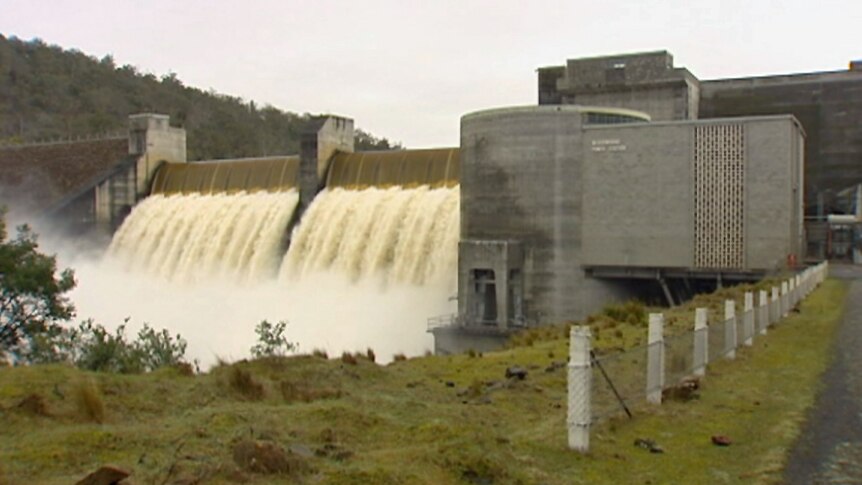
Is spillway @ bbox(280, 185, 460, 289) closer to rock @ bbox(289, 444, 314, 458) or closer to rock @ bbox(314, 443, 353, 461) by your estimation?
rock @ bbox(314, 443, 353, 461)

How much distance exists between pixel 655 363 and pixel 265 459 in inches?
229

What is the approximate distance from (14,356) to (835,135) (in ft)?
132

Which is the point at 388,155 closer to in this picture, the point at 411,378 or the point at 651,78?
the point at 651,78

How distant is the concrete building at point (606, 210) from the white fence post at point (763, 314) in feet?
47.6

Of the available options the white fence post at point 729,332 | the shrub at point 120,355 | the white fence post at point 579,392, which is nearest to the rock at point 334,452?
the white fence post at point 579,392

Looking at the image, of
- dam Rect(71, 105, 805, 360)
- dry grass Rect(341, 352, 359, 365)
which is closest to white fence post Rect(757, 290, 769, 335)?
dry grass Rect(341, 352, 359, 365)

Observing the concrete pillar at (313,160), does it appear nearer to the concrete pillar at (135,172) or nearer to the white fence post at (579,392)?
the concrete pillar at (135,172)

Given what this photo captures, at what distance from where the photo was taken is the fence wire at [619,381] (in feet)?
32.6

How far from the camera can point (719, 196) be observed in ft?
111

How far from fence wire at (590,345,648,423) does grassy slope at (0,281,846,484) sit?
0.70ft

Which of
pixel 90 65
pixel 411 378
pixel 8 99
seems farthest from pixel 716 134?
pixel 90 65

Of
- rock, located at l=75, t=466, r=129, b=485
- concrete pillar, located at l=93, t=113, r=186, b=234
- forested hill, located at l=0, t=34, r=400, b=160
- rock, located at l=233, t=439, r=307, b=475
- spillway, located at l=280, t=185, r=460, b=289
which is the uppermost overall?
forested hill, located at l=0, t=34, r=400, b=160

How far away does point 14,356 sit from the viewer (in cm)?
2397

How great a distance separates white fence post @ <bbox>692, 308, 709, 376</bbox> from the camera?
13.1 meters
